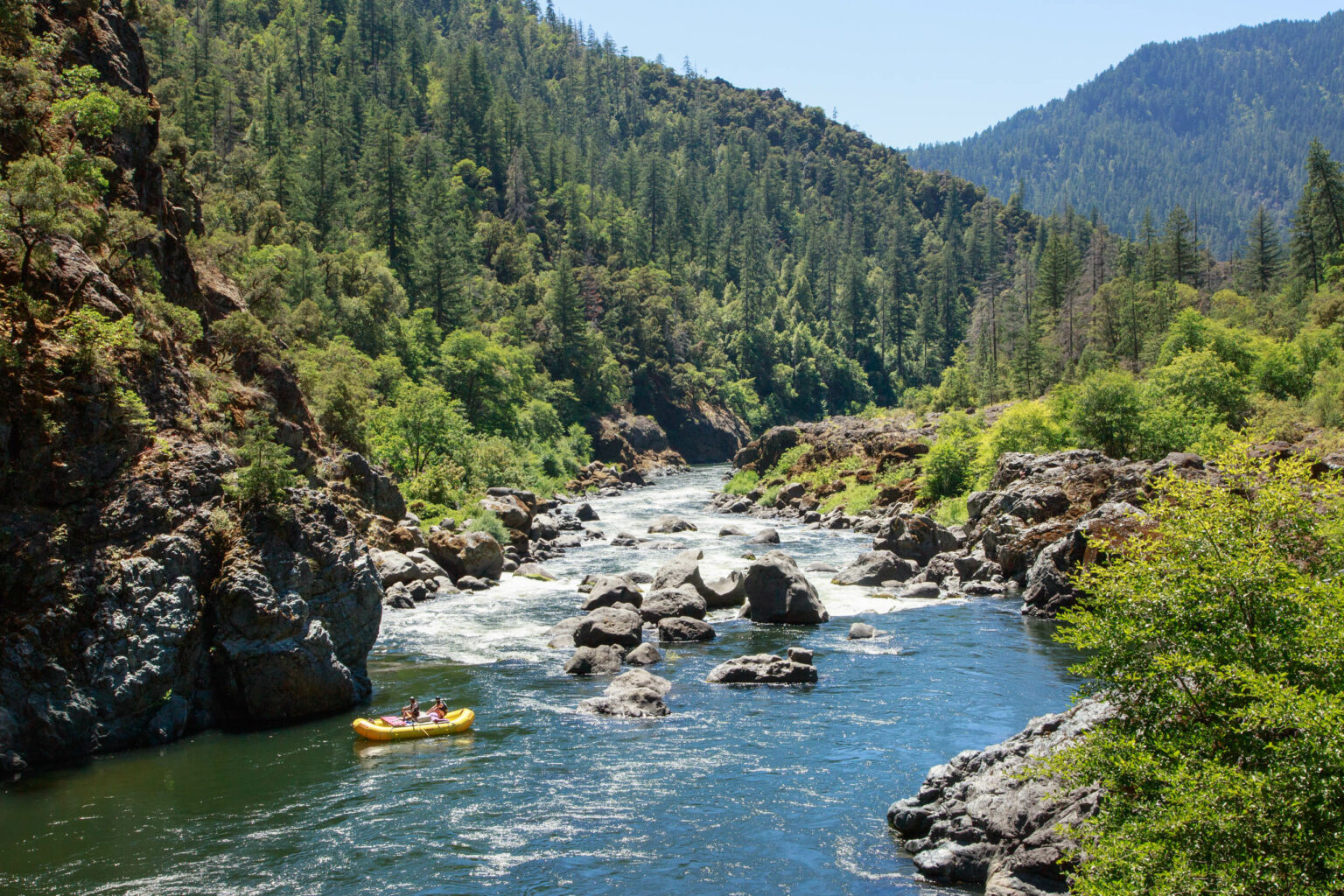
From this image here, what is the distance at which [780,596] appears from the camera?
98.7 ft

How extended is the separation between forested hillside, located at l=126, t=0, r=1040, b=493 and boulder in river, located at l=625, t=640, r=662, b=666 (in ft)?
61.4

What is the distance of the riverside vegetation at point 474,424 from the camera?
9.65 metres

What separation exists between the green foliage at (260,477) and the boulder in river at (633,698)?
9069 millimetres

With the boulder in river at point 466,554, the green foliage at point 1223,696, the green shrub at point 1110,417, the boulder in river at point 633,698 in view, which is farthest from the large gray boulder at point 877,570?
the green foliage at point 1223,696

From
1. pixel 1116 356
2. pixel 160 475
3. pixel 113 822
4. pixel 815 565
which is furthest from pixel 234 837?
pixel 1116 356

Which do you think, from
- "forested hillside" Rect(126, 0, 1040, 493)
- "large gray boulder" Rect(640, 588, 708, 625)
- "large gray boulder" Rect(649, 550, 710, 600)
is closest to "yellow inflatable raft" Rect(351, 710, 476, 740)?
"large gray boulder" Rect(640, 588, 708, 625)

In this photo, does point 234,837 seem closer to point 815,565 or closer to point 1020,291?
point 815,565

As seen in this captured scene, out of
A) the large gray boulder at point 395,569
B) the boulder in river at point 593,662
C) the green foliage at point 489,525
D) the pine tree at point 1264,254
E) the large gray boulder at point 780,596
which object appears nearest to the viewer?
the boulder in river at point 593,662

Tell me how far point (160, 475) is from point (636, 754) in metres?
12.3

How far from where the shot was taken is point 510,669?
25000 millimetres

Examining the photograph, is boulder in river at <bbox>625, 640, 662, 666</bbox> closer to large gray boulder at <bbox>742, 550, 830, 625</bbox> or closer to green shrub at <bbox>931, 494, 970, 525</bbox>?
large gray boulder at <bbox>742, 550, 830, 625</bbox>

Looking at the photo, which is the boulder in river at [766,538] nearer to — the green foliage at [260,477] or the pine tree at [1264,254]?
the green foliage at [260,477]

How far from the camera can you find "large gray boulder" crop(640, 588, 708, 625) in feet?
98.7

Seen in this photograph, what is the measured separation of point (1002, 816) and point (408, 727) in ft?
41.6
